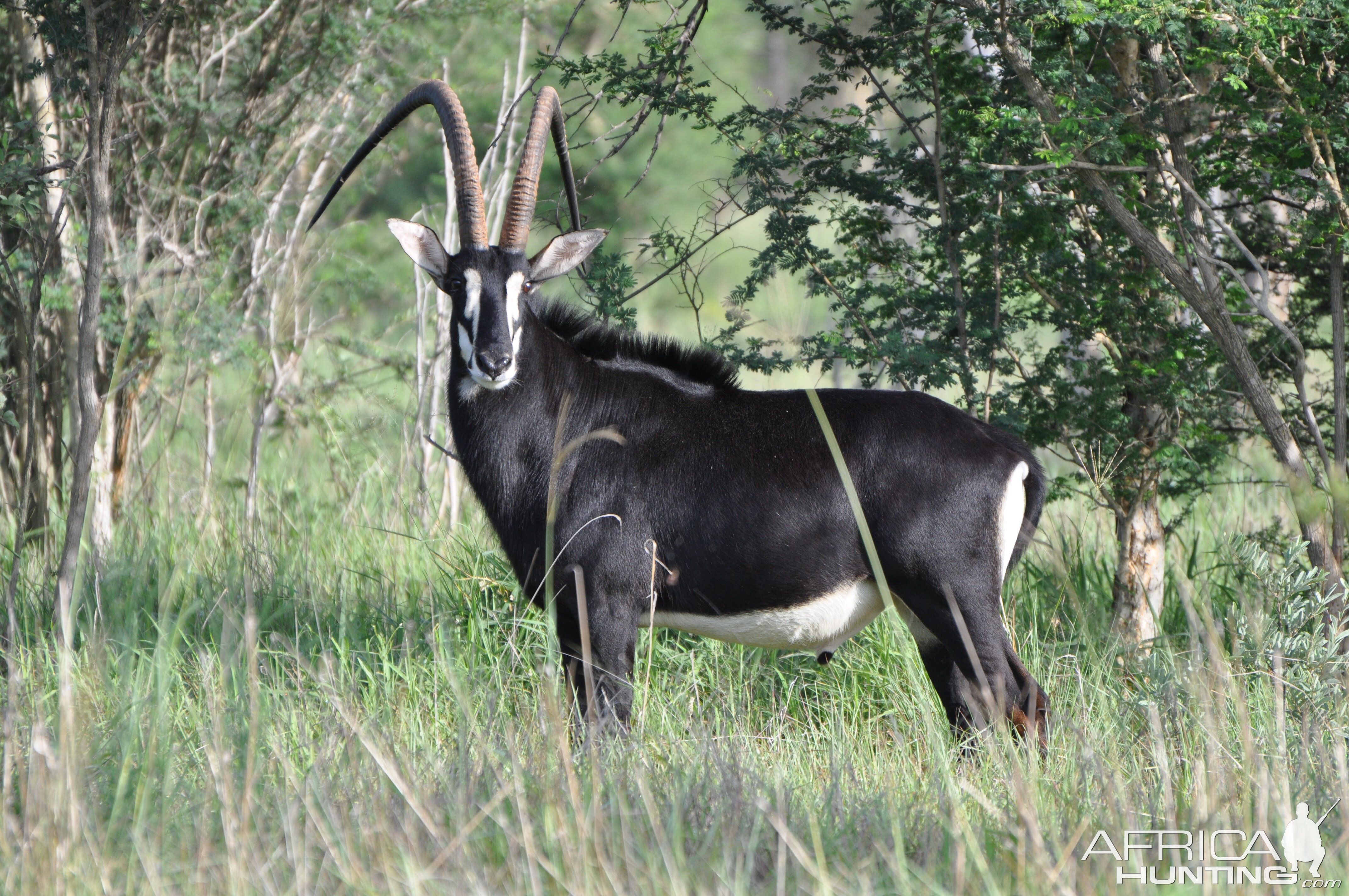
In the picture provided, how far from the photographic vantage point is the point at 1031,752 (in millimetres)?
3199

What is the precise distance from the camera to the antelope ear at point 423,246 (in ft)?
13.1

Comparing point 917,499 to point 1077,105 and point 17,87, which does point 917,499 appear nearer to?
point 1077,105

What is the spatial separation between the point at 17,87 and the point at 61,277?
98cm

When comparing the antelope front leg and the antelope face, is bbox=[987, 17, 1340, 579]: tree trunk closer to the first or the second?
the antelope face

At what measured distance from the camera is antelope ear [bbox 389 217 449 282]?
399cm

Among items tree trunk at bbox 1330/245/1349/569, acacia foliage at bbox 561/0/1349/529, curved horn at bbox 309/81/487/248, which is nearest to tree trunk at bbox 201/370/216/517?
curved horn at bbox 309/81/487/248

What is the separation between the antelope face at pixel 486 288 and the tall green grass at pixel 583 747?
0.85m

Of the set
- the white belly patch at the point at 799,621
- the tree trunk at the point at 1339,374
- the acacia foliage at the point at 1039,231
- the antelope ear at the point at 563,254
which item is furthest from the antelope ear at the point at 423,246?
the tree trunk at the point at 1339,374

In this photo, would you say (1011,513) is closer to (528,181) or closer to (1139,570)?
(1139,570)

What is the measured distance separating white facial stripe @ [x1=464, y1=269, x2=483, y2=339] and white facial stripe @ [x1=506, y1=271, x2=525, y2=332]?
3.4 inches

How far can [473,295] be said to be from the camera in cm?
375

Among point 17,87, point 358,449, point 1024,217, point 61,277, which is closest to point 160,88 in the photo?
point 17,87

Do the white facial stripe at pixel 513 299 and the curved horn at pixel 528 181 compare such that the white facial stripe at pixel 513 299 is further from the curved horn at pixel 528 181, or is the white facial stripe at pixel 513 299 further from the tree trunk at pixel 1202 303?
the tree trunk at pixel 1202 303

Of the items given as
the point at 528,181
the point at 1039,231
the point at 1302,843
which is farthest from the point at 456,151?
the point at 1302,843
